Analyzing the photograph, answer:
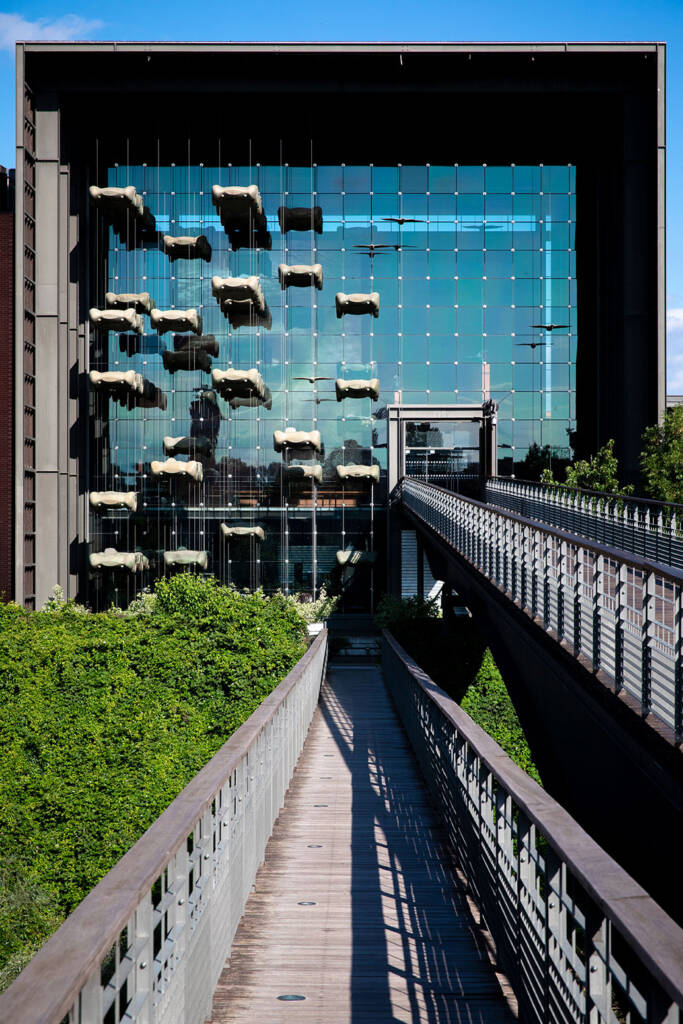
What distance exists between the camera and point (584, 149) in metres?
42.2

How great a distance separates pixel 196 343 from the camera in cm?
4084

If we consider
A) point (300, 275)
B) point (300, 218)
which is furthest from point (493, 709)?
point (300, 218)

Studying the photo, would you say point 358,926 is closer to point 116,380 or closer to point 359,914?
point 359,914

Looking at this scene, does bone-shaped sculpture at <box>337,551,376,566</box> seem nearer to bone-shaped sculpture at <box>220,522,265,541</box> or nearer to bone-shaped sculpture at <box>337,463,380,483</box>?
bone-shaped sculpture at <box>337,463,380,483</box>

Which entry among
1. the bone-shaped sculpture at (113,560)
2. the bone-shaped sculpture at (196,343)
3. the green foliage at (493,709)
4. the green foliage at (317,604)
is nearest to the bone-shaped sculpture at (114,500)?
the bone-shaped sculpture at (113,560)

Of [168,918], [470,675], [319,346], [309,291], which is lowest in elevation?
[470,675]

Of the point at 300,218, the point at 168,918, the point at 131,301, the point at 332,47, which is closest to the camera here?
the point at 168,918

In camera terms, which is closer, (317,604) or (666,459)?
(666,459)

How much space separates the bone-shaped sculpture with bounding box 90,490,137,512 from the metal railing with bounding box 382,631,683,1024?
109 feet

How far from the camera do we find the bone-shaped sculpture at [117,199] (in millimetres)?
39281

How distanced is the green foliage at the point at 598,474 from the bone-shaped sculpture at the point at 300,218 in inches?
622

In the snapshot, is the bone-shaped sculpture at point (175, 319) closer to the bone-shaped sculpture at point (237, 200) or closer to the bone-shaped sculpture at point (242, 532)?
the bone-shaped sculpture at point (237, 200)

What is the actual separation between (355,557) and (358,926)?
114ft

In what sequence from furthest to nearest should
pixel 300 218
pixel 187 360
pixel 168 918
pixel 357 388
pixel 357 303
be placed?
pixel 300 218
pixel 187 360
pixel 357 303
pixel 357 388
pixel 168 918
